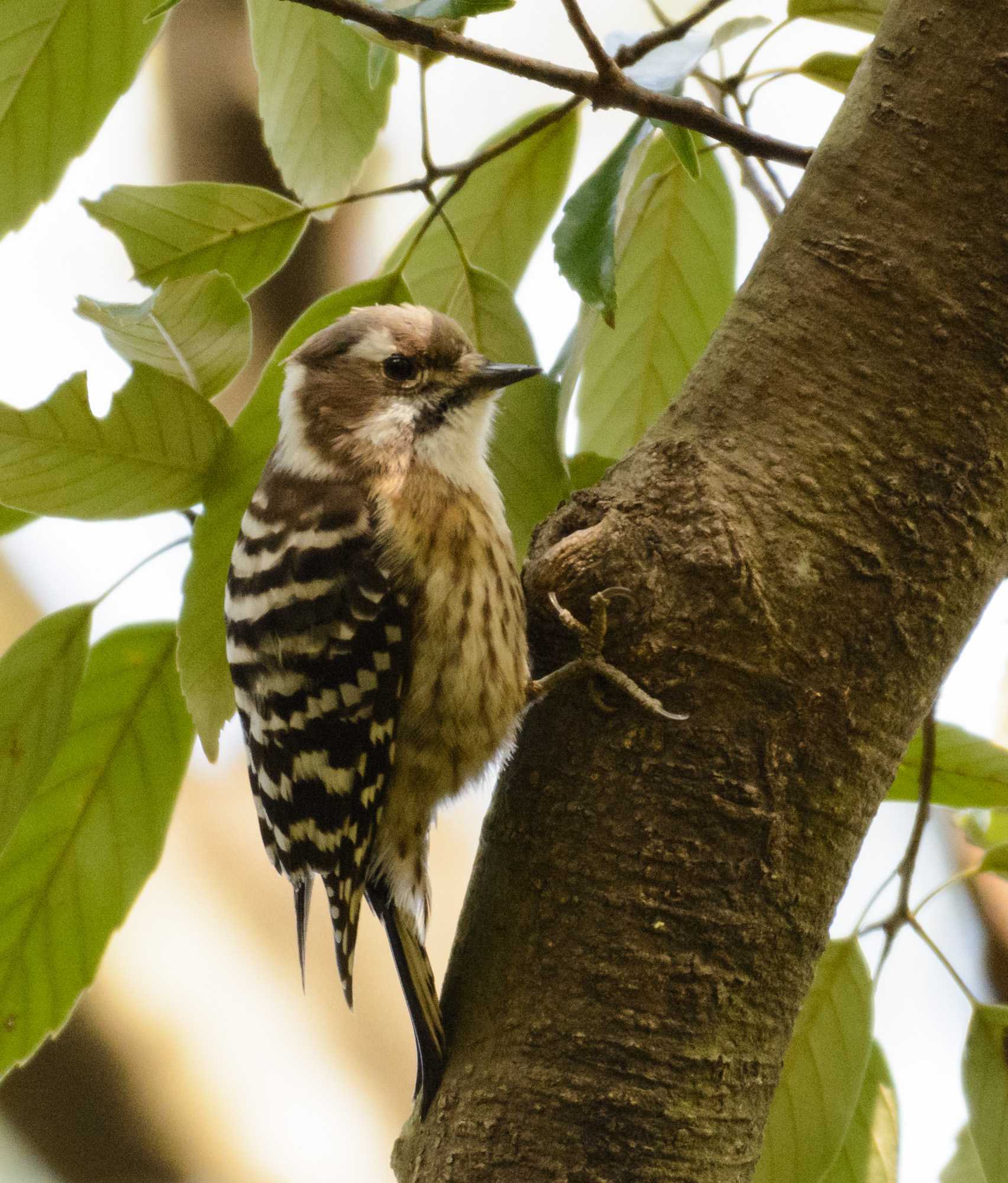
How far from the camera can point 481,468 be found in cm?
204

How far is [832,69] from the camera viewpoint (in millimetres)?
1672

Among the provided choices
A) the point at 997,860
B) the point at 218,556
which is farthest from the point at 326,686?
the point at 997,860

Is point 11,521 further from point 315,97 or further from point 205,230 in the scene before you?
point 315,97

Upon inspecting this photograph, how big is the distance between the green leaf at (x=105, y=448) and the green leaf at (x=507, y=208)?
43cm

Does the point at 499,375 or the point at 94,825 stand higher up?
the point at 499,375

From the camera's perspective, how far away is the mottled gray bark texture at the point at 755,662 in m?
1.19

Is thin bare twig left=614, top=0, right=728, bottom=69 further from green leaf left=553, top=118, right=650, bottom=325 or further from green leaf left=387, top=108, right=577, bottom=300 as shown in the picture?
green leaf left=387, top=108, right=577, bottom=300

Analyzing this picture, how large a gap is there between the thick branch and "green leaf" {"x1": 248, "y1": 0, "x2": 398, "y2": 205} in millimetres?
344

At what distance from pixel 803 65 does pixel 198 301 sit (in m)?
0.84

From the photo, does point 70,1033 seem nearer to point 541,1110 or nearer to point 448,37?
point 541,1110

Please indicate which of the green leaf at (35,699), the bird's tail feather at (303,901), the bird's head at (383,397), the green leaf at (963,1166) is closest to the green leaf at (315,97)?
the bird's head at (383,397)

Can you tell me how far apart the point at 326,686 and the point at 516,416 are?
0.44 meters

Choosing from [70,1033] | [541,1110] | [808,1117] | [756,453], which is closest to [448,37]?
[756,453]

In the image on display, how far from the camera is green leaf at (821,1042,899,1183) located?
171 centimetres
